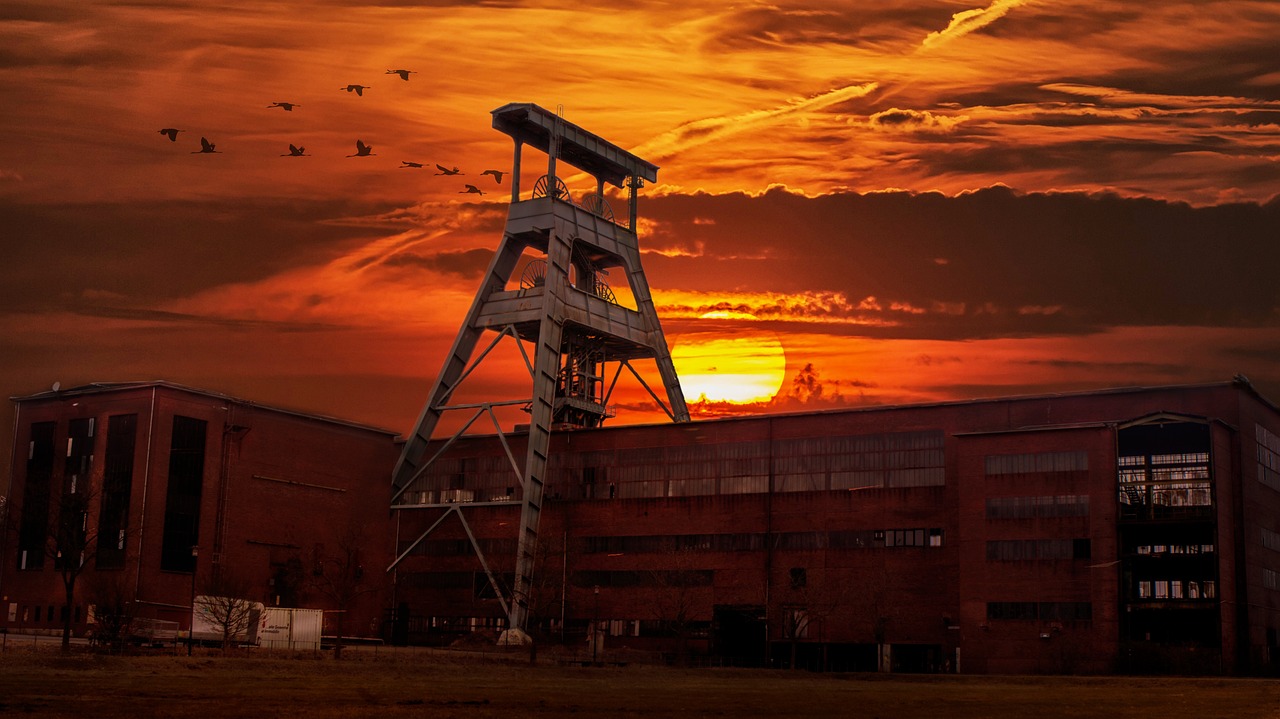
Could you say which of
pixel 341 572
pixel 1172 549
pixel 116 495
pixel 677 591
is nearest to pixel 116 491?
pixel 116 495

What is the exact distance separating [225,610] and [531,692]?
35743 millimetres

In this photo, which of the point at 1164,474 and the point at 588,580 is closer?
the point at 1164,474

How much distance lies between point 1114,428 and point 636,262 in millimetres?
37660

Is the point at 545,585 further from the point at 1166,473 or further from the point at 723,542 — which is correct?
the point at 1166,473

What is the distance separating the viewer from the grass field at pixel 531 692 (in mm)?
35375

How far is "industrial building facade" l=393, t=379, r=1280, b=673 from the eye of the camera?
7538 centimetres

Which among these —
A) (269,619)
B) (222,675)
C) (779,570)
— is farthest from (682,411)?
(222,675)

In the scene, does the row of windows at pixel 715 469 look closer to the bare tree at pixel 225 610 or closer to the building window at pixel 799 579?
the building window at pixel 799 579

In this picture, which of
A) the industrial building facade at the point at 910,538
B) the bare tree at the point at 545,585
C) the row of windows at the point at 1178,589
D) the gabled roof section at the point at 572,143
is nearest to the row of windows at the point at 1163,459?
the industrial building facade at the point at 910,538

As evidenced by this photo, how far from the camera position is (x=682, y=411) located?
10019cm

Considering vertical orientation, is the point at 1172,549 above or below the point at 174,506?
below

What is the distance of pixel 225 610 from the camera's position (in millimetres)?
75500

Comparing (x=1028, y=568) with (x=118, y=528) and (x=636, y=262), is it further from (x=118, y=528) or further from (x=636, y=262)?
(x=118, y=528)

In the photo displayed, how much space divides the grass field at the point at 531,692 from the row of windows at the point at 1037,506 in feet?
46.8
